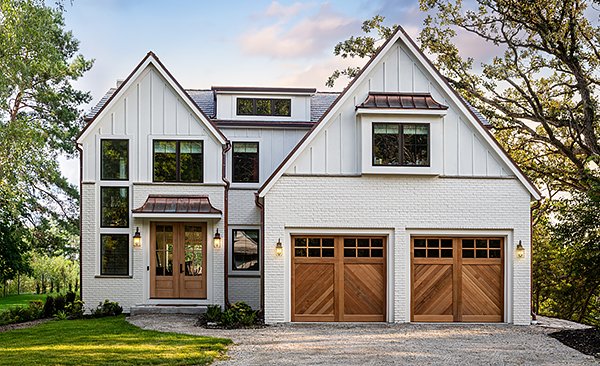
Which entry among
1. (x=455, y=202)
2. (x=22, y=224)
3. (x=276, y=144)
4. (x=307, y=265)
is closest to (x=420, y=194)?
(x=455, y=202)

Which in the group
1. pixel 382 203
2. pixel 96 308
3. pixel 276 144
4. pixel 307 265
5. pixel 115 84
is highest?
pixel 115 84

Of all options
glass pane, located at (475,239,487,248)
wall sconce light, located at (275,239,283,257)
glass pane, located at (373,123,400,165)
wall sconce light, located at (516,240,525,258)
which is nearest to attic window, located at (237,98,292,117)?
glass pane, located at (373,123,400,165)

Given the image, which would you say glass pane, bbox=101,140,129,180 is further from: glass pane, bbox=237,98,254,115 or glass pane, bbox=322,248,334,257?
glass pane, bbox=322,248,334,257

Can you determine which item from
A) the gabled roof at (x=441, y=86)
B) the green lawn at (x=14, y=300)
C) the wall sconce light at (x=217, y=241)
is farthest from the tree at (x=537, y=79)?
the green lawn at (x=14, y=300)

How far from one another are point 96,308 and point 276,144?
23.9 ft

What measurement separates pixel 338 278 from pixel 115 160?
7.47 metres

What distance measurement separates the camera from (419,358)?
39.0 ft

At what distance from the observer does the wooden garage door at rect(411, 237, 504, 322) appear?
1730 cm

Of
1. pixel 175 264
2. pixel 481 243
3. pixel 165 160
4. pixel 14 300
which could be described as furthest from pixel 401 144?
pixel 14 300

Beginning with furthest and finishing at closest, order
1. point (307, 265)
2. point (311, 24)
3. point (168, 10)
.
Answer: point (311, 24) < point (168, 10) < point (307, 265)

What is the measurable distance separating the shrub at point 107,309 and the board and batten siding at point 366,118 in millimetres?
6525

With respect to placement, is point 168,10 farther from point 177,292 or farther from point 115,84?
point 177,292

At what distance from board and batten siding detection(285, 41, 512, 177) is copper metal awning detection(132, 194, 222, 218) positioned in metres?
3.36

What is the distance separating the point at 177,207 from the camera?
63.0 feet
